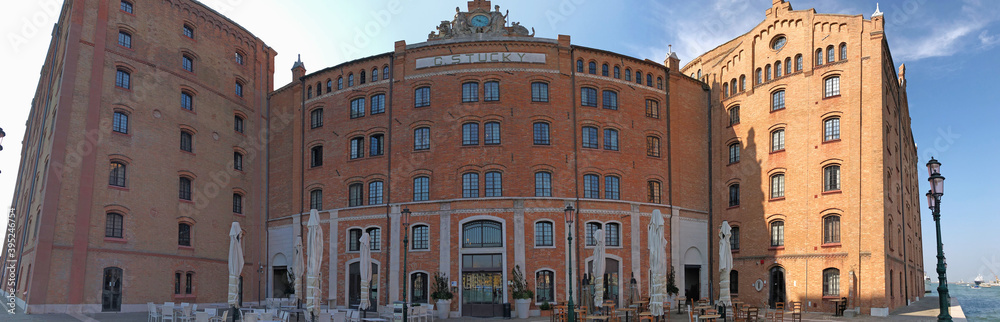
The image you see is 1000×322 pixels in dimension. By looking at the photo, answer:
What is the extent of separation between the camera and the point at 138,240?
34.2 metres

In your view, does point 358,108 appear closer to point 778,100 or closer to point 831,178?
point 778,100

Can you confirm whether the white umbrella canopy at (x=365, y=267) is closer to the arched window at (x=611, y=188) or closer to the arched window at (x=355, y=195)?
the arched window at (x=355, y=195)

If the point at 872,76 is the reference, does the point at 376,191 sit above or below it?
below

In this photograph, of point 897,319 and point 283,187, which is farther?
point 283,187

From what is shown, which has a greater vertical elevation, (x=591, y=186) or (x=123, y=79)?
(x=123, y=79)

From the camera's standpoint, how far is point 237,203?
40375 mm

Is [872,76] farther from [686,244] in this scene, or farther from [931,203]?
[931,203]

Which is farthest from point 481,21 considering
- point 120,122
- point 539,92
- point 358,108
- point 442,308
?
point 120,122

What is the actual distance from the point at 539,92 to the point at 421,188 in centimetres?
782

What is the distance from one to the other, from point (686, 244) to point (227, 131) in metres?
26.8

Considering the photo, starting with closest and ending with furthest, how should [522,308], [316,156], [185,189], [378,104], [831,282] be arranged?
[522,308] < [831,282] < [378,104] < [185,189] < [316,156]

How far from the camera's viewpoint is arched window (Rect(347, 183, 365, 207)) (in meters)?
36.6

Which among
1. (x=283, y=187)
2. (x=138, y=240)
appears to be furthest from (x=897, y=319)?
(x=138, y=240)

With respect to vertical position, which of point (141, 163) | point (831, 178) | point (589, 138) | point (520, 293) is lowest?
point (520, 293)
